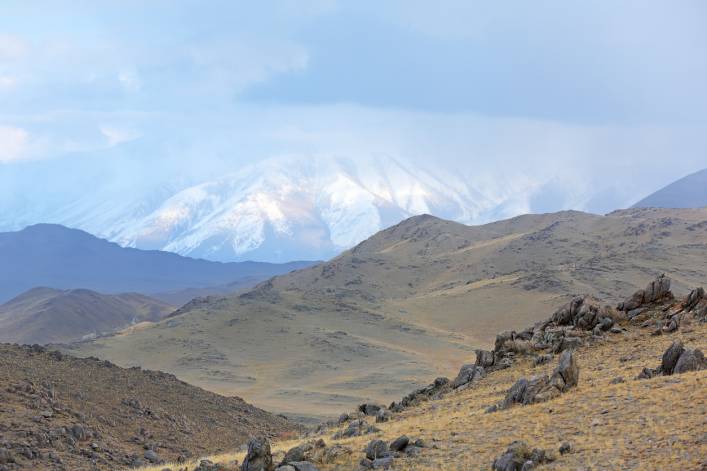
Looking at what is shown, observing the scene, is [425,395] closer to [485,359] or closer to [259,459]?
[485,359]

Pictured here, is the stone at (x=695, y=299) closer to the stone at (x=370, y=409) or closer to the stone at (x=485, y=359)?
the stone at (x=485, y=359)

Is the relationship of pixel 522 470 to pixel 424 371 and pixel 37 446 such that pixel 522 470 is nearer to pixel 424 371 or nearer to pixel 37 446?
pixel 37 446

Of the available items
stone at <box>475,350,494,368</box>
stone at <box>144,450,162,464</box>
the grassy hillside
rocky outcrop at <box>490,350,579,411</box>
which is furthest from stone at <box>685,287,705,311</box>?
stone at <box>144,450,162,464</box>

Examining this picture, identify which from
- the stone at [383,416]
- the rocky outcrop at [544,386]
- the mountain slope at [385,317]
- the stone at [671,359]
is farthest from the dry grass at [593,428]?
the mountain slope at [385,317]

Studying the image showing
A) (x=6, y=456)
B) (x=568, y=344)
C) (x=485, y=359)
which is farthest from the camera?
(x=485, y=359)

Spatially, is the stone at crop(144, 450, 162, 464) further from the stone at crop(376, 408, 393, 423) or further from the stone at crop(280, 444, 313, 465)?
the stone at crop(280, 444, 313, 465)

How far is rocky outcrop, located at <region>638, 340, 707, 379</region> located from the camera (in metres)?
21.9

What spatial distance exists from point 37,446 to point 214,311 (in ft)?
350

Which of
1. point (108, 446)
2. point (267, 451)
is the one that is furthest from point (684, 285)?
point (267, 451)

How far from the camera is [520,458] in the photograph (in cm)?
1653

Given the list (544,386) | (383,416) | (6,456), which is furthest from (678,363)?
(6,456)

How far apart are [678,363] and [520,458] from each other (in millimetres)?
7694

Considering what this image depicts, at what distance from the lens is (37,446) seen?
92.8ft

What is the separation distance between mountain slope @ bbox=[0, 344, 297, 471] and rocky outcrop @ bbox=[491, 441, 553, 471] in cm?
1645
